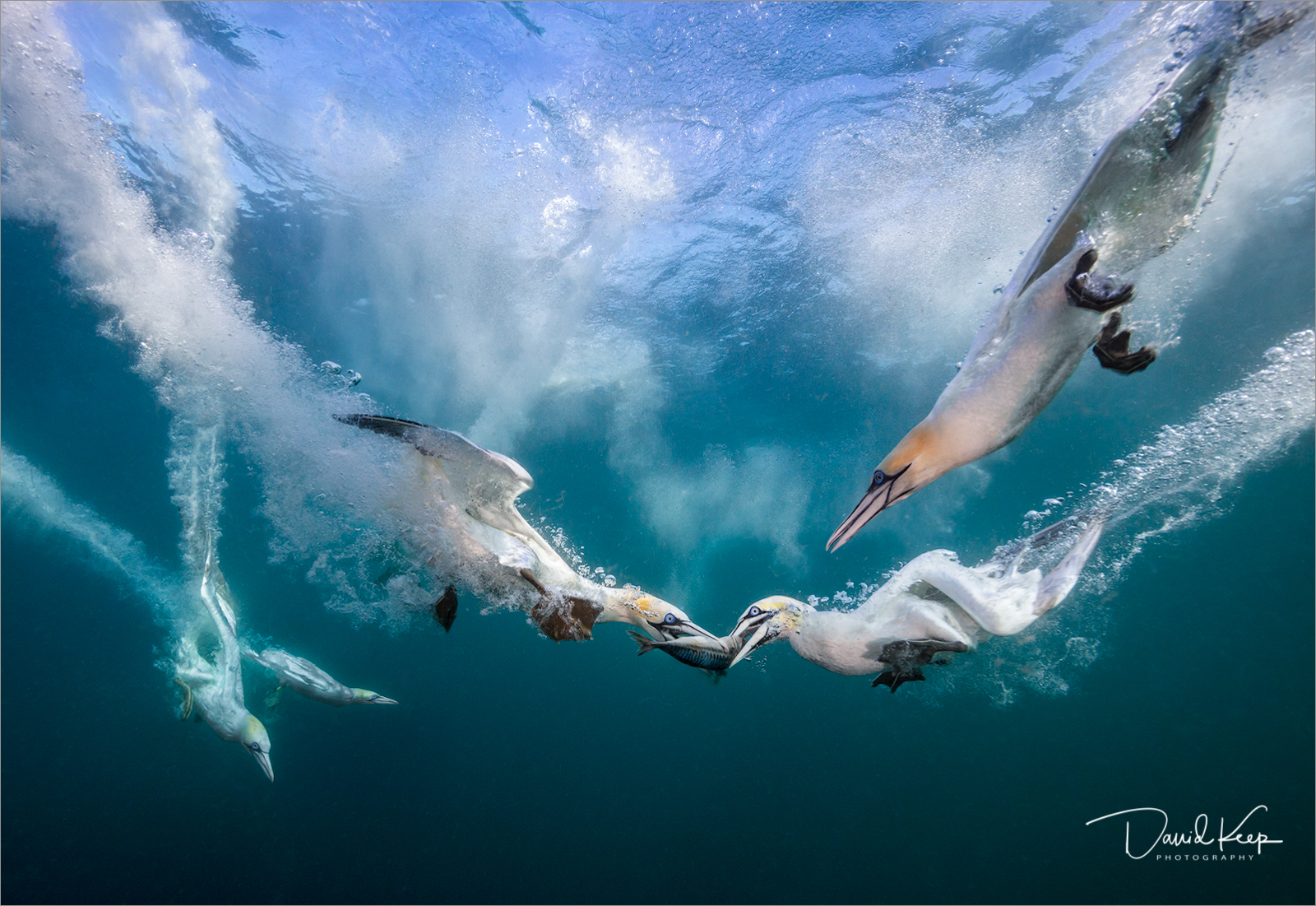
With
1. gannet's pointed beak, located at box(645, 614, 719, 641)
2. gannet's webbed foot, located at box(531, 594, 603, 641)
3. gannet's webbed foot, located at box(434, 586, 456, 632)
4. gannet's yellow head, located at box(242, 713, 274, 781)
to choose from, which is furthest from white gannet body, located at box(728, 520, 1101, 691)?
gannet's yellow head, located at box(242, 713, 274, 781)

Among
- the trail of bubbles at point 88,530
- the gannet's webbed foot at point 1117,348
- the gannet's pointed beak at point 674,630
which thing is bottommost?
the gannet's pointed beak at point 674,630

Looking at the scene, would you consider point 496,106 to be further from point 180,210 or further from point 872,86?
point 180,210

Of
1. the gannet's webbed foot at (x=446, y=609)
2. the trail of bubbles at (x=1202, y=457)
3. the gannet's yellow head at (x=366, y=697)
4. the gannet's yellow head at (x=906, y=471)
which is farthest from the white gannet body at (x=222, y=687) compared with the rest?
the trail of bubbles at (x=1202, y=457)

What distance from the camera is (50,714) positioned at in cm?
2403

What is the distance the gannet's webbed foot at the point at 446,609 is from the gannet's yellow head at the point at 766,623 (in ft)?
7.43

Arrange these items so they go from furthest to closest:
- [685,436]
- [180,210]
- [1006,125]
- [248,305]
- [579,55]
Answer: [685,436]
[248,305]
[180,210]
[1006,125]
[579,55]

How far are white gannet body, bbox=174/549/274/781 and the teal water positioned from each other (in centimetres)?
214

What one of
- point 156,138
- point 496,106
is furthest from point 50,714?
point 496,106

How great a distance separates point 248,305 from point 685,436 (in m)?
17.7

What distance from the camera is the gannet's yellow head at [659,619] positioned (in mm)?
3352

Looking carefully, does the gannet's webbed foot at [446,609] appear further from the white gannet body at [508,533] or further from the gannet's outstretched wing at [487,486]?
the gannet's outstretched wing at [487,486]

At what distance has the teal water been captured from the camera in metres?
→ 8.87

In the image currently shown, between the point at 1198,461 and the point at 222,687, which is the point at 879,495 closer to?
the point at 222,687

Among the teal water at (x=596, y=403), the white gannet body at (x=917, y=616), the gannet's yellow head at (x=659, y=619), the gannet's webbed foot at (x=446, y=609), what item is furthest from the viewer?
the teal water at (x=596, y=403)
